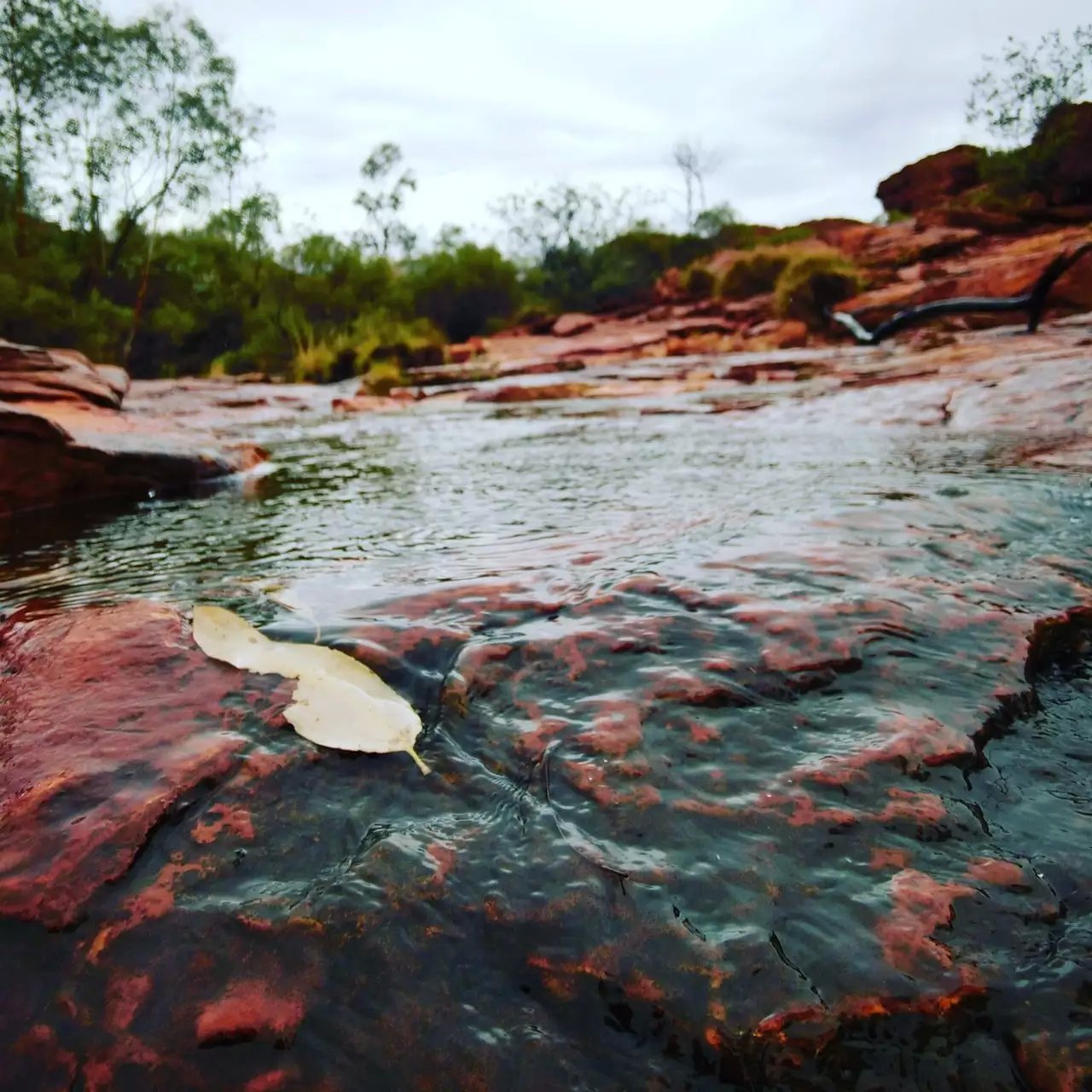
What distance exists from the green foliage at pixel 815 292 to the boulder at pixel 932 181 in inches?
698

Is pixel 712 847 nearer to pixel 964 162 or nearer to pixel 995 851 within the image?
pixel 995 851

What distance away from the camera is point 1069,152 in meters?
22.2

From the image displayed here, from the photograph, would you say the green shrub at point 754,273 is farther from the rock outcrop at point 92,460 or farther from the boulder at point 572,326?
the rock outcrop at point 92,460

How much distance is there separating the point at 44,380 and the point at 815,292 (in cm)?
1475

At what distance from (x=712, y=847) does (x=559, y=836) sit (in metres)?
0.14

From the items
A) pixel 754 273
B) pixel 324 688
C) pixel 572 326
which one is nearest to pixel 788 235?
pixel 754 273

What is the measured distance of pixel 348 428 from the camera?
598cm

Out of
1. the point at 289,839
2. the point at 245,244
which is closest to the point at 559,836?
the point at 289,839

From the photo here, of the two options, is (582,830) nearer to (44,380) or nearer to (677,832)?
(677,832)

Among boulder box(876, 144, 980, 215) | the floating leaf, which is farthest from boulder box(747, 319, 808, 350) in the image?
boulder box(876, 144, 980, 215)

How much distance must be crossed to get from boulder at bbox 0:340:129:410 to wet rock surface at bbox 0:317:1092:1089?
10.8 ft

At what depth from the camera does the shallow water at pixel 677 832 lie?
1.73 ft

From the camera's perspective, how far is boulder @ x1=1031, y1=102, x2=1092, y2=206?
72.1ft

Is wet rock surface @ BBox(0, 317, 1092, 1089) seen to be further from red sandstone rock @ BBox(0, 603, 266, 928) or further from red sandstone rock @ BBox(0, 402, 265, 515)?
red sandstone rock @ BBox(0, 402, 265, 515)
